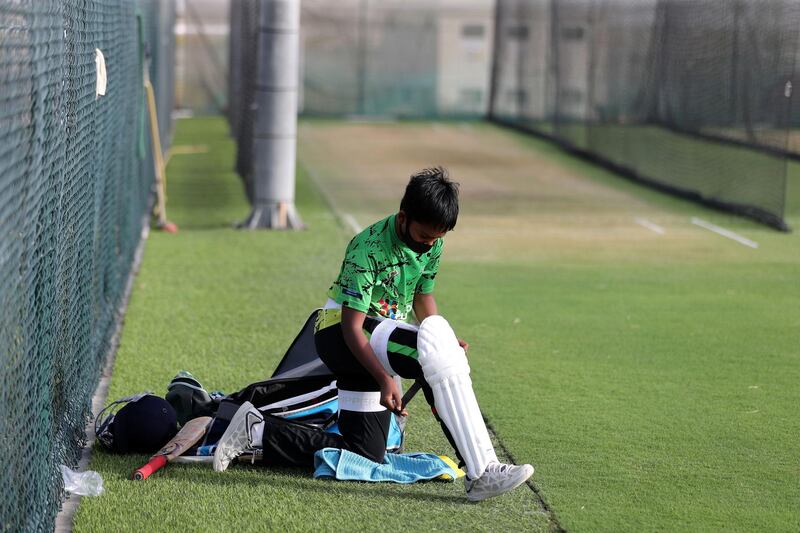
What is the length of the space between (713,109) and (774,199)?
5969 millimetres

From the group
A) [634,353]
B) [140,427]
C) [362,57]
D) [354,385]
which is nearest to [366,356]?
[354,385]

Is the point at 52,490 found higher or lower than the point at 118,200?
lower

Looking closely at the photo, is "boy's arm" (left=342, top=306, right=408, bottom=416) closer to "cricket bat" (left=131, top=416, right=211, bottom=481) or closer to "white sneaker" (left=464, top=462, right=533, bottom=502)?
"white sneaker" (left=464, top=462, right=533, bottom=502)

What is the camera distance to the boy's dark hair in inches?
175

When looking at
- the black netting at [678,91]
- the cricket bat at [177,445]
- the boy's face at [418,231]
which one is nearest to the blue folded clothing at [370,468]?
the cricket bat at [177,445]

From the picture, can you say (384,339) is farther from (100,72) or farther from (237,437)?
(100,72)

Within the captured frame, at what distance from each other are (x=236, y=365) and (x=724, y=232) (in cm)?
756

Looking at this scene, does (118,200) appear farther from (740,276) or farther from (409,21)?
(409,21)

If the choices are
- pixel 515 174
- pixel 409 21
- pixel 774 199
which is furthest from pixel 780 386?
pixel 409 21

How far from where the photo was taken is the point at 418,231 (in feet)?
15.1

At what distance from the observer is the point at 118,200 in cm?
837

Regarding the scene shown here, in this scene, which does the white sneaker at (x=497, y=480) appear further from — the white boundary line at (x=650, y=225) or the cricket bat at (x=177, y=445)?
the white boundary line at (x=650, y=225)

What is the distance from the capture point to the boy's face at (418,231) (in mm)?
4559

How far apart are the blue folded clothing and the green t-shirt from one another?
59cm
